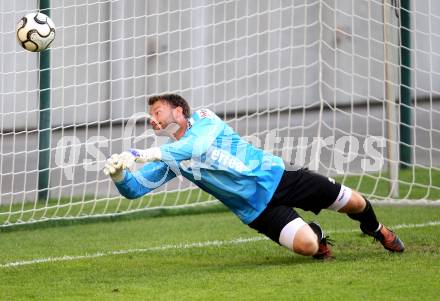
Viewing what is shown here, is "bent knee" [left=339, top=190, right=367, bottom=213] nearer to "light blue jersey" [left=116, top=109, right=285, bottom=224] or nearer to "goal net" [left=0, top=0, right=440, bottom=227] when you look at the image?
"light blue jersey" [left=116, top=109, right=285, bottom=224]

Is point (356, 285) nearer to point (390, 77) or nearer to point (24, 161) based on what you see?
point (390, 77)

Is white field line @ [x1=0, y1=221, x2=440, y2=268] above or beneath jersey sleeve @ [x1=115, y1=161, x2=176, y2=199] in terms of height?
beneath

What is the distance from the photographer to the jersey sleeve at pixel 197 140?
6.94 metres

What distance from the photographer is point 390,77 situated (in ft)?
35.1

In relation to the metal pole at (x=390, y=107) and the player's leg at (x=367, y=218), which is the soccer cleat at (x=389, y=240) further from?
the metal pole at (x=390, y=107)

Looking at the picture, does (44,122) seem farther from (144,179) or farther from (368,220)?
(368,220)

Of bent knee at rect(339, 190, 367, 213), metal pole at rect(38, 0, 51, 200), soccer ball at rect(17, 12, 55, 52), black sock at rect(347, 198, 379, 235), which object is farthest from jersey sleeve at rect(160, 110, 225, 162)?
metal pole at rect(38, 0, 51, 200)

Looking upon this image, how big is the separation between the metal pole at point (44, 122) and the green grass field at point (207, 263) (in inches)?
42.4

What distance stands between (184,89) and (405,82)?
316 centimetres

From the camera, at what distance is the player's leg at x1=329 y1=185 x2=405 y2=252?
749 centimetres

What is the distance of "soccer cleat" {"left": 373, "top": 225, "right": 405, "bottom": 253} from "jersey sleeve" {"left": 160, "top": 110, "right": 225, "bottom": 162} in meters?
1.34

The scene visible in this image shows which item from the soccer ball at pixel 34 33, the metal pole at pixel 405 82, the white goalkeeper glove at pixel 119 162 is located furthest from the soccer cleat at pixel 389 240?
the metal pole at pixel 405 82

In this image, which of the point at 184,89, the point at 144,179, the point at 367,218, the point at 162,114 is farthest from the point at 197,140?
the point at 184,89

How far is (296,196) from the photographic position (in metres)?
7.55
